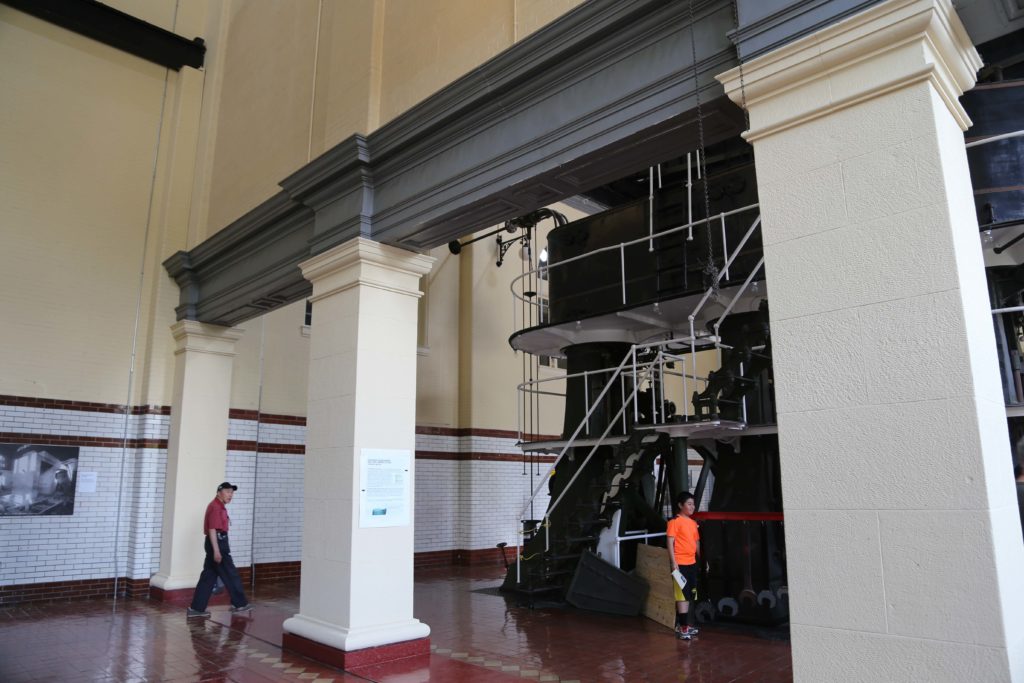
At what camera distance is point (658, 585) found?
8.90 m

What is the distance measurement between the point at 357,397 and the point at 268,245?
10.7 feet

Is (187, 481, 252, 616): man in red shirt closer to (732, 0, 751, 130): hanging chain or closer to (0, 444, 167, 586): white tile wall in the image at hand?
(0, 444, 167, 586): white tile wall

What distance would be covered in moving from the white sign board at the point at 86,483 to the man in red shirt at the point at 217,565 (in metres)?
2.26

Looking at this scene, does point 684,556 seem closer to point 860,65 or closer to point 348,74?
point 860,65

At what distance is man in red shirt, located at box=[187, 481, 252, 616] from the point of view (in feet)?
30.2

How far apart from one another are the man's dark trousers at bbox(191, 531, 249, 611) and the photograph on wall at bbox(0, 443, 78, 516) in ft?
8.29

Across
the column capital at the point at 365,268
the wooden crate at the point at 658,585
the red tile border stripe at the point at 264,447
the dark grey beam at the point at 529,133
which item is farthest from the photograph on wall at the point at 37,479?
the wooden crate at the point at 658,585

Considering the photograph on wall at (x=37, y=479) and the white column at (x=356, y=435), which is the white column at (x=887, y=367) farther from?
the photograph on wall at (x=37, y=479)

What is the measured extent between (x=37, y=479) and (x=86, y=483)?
613 mm

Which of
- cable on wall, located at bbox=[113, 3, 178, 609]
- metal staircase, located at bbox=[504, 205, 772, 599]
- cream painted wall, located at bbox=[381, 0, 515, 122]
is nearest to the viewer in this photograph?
cream painted wall, located at bbox=[381, 0, 515, 122]

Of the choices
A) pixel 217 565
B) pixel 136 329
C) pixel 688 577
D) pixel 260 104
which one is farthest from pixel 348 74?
pixel 688 577

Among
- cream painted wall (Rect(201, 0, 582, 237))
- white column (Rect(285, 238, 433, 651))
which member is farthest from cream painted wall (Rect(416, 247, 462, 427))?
white column (Rect(285, 238, 433, 651))

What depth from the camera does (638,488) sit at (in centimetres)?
1057

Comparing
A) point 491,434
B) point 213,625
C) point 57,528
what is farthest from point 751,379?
point 57,528
